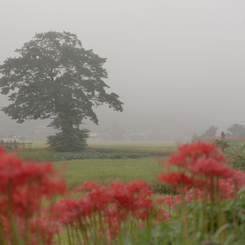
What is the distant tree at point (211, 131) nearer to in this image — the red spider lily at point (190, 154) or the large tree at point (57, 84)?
the large tree at point (57, 84)

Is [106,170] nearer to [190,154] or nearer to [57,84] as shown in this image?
[190,154]

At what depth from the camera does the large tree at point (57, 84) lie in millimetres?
27203

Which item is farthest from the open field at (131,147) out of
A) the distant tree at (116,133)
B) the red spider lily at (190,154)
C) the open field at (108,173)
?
the distant tree at (116,133)

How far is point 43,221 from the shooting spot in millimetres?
2391

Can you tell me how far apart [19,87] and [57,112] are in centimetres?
488

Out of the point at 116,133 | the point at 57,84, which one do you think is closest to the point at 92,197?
the point at 57,84

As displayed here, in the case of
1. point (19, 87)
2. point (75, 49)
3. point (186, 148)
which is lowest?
point (186, 148)

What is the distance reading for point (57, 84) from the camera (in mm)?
27750

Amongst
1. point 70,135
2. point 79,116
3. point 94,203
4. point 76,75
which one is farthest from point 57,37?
point 94,203

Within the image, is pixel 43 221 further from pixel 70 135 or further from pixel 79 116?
pixel 79 116

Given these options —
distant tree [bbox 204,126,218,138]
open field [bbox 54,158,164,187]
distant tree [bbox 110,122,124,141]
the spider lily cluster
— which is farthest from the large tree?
distant tree [bbox 110,122,124,141]

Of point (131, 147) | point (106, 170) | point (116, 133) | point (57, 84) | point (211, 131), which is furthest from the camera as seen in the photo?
point (116, 133)

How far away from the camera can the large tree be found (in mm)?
27203

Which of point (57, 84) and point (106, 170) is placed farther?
point (57, 84)
